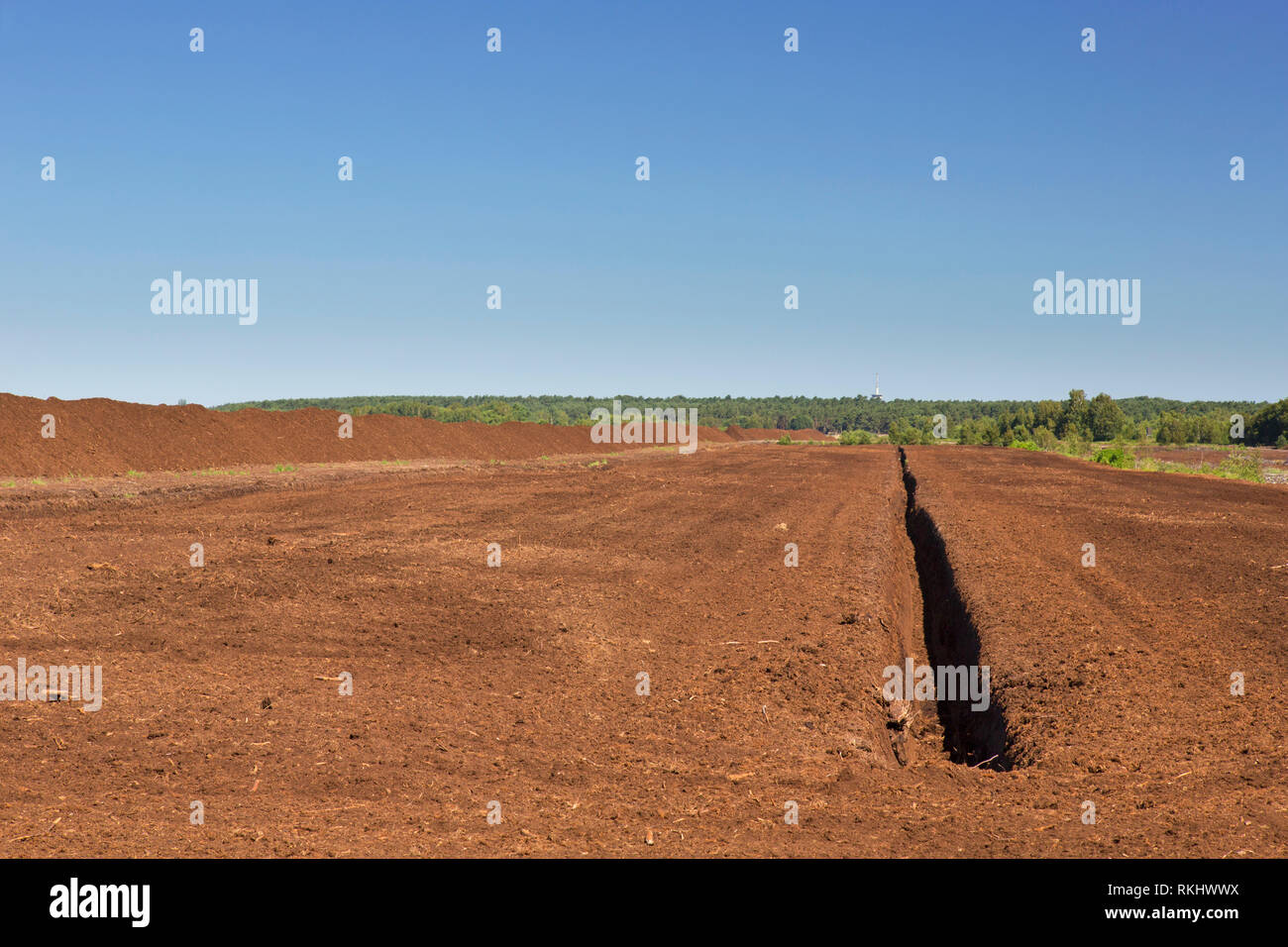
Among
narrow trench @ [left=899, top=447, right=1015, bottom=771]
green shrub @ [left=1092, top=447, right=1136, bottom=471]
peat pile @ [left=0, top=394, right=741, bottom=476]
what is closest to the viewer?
narrow trench @ [left=899, top=447, right=1015, bottom=771]

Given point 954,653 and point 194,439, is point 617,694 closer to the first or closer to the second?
point 954,653

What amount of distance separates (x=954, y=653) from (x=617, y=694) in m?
4.79

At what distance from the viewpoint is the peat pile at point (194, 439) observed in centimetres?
2980

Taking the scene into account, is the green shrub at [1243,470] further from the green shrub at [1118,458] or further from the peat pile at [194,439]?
the peat pile at [194,439]

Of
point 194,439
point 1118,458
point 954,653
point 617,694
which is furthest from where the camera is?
point 1118,458

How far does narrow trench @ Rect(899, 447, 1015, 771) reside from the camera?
22.1ft

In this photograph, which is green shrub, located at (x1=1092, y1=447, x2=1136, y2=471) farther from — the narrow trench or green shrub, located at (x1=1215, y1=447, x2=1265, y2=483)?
the narrow trench

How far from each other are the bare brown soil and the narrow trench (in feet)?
0.58

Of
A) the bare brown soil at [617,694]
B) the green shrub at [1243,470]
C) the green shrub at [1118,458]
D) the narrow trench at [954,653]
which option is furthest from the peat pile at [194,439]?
the green shrub at [1243,470]

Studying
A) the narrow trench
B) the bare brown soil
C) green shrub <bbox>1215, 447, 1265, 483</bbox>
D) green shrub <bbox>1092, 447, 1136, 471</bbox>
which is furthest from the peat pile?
green shrub <bbox>1215, 447, 1265, 483</bbox>

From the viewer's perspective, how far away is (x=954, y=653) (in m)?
9.85

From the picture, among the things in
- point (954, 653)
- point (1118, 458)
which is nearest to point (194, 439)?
point (954, 653)

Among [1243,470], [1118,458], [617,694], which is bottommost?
[617,694]
